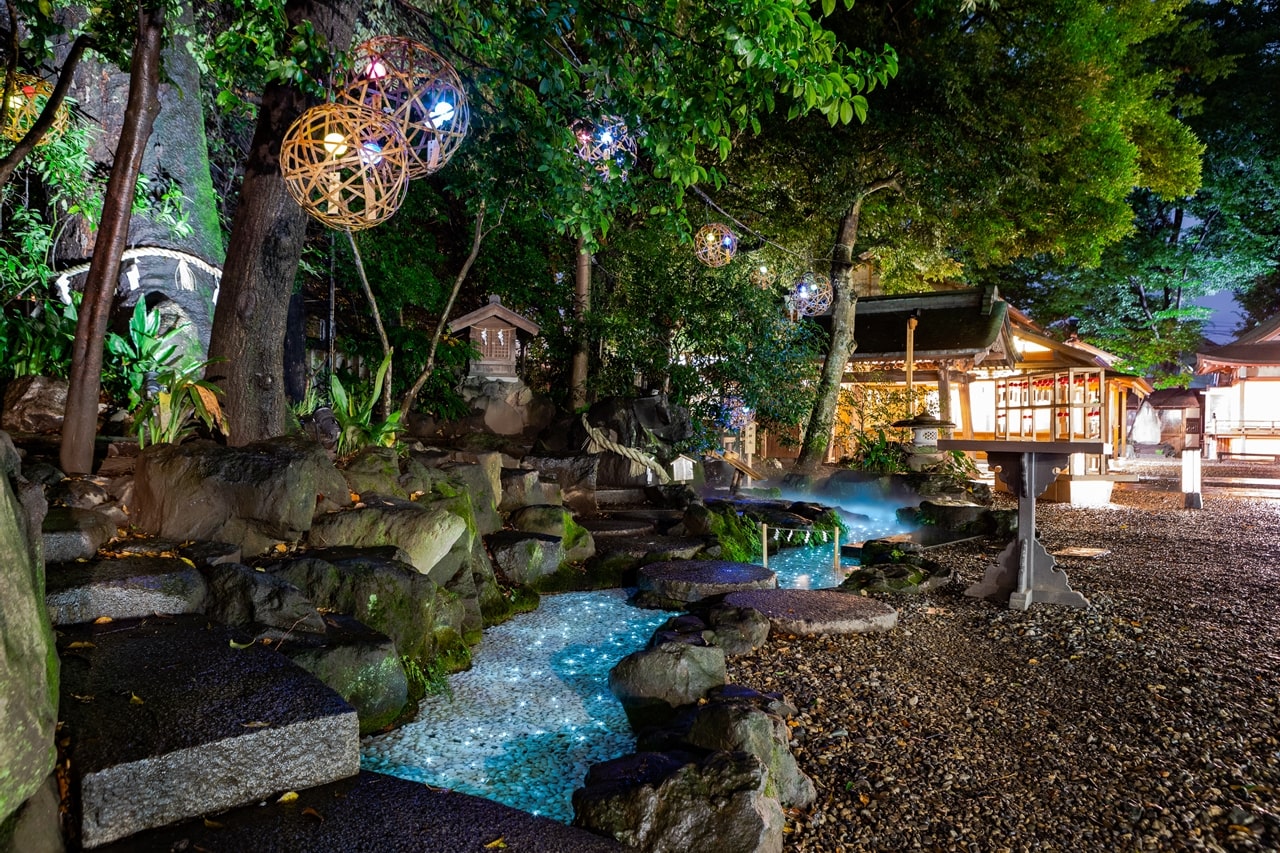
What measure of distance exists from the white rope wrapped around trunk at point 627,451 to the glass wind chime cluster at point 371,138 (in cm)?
600

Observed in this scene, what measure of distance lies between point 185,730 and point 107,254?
3514 millimetres

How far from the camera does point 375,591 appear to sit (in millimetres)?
4715

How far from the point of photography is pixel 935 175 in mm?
14039

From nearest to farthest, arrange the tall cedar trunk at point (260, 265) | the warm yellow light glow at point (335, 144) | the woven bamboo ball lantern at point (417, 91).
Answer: the warm yellow light glow at point (335, 144)
the woven bamboo ball lantern at point (417, 91)
the tall cedar trunk at point (260, 265)

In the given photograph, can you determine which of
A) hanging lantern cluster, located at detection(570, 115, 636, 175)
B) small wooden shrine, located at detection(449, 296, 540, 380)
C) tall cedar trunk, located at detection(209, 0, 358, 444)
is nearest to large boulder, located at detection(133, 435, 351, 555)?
tall cedar trunk, located at detection(209, 0, 358, 444)

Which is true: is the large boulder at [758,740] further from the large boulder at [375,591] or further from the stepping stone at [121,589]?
the stepping stone at [121,589]

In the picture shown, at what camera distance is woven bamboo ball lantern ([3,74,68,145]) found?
233 inches

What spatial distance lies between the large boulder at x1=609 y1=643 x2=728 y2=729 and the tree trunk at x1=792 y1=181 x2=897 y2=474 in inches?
477

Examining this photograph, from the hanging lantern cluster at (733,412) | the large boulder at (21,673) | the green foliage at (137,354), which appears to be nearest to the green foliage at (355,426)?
the green foliage at (137,354)

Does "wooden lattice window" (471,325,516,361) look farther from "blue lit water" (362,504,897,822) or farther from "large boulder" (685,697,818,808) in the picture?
"large boulder" (685,697,818,808)

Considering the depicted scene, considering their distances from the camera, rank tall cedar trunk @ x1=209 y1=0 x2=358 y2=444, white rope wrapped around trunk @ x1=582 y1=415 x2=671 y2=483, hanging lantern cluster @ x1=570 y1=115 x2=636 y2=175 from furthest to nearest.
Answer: white rope wrapped around trunk @ x1=582 y1=415 x2=671 y2=483 < hanging lantern cluster @ x1=570 y1=115 x2=636 y2=175 < tall cedar trunk @ x1=209 y1=0 x2=358 y2=444

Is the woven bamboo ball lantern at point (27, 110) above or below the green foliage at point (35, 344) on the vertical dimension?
above

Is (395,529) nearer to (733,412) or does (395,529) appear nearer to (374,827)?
(374,827)

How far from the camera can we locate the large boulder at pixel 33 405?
5555 mm
